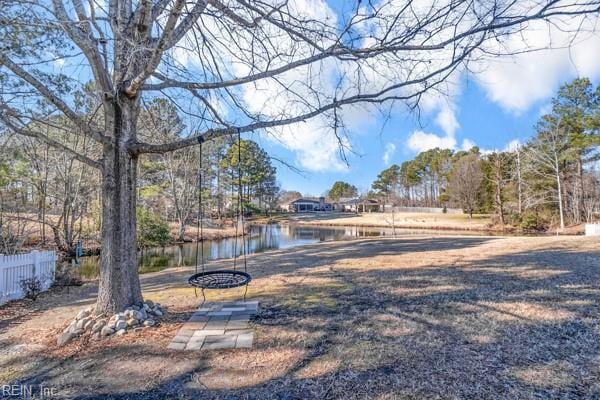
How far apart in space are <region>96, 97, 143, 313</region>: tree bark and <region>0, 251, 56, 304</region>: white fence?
2.54m

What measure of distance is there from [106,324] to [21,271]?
122 inches

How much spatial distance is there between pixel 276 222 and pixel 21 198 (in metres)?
25.3

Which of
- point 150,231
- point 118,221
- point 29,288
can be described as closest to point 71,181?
point 150,231

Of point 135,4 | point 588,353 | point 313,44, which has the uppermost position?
point 135,4

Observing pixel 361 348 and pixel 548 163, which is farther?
pixel 548 163

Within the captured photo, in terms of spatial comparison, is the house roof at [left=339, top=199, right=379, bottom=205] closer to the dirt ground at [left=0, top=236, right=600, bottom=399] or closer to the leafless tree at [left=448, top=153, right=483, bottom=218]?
the leafless tree at [left=448, top=153, right=483, bottom=218]

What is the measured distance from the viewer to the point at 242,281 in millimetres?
3557

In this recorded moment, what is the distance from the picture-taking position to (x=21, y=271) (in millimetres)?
5070

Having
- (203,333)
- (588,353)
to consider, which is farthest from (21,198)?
(588,353)

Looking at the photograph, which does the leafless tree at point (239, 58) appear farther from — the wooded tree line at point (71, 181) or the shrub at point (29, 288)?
the shrub at point (29, 288)

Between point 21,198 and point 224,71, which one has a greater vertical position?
point 224,71

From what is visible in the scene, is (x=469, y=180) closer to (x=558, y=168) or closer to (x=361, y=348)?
(x=558, y=168)

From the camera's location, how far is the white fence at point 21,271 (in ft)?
15.5

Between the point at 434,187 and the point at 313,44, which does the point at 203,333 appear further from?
the point at 434,187
